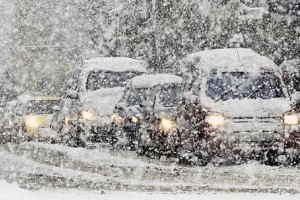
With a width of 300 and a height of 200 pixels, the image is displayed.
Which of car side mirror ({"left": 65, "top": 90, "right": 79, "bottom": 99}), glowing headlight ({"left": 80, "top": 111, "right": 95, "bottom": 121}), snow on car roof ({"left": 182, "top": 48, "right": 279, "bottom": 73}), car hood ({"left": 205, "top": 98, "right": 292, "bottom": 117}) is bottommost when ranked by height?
glowing headlight ({"left": 80, "top": 111, "right": 95, "bottom": 121})

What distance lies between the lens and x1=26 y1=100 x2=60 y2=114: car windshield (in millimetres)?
19641

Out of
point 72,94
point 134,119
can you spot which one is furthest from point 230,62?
point 72,94

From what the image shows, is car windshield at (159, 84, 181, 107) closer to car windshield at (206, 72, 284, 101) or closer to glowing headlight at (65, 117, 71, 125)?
car windshield at (206, 72, 284, 101)

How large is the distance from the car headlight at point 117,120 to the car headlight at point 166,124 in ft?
6.87

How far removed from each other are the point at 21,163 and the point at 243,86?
4.18 metres

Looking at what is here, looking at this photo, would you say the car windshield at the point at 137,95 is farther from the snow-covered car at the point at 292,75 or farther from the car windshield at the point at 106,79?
the snow-covered car at the point at 292,75

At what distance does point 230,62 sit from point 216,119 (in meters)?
1.33

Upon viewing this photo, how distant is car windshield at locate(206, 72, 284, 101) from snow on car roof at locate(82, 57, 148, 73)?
A: 5987mm

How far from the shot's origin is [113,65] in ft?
60.4

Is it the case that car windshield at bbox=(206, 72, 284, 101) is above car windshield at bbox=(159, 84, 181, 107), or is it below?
above

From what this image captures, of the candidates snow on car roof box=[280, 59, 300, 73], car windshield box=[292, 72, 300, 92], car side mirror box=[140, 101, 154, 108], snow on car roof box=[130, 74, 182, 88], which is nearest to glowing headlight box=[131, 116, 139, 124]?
car side mirror box=[140, 101, 154, 108]

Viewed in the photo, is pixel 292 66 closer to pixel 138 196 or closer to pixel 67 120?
pixel 67 120

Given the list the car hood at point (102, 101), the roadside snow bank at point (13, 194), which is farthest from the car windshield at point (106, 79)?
the roadside snow bank at point (13, 194)

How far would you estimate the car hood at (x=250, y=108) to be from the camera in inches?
466
